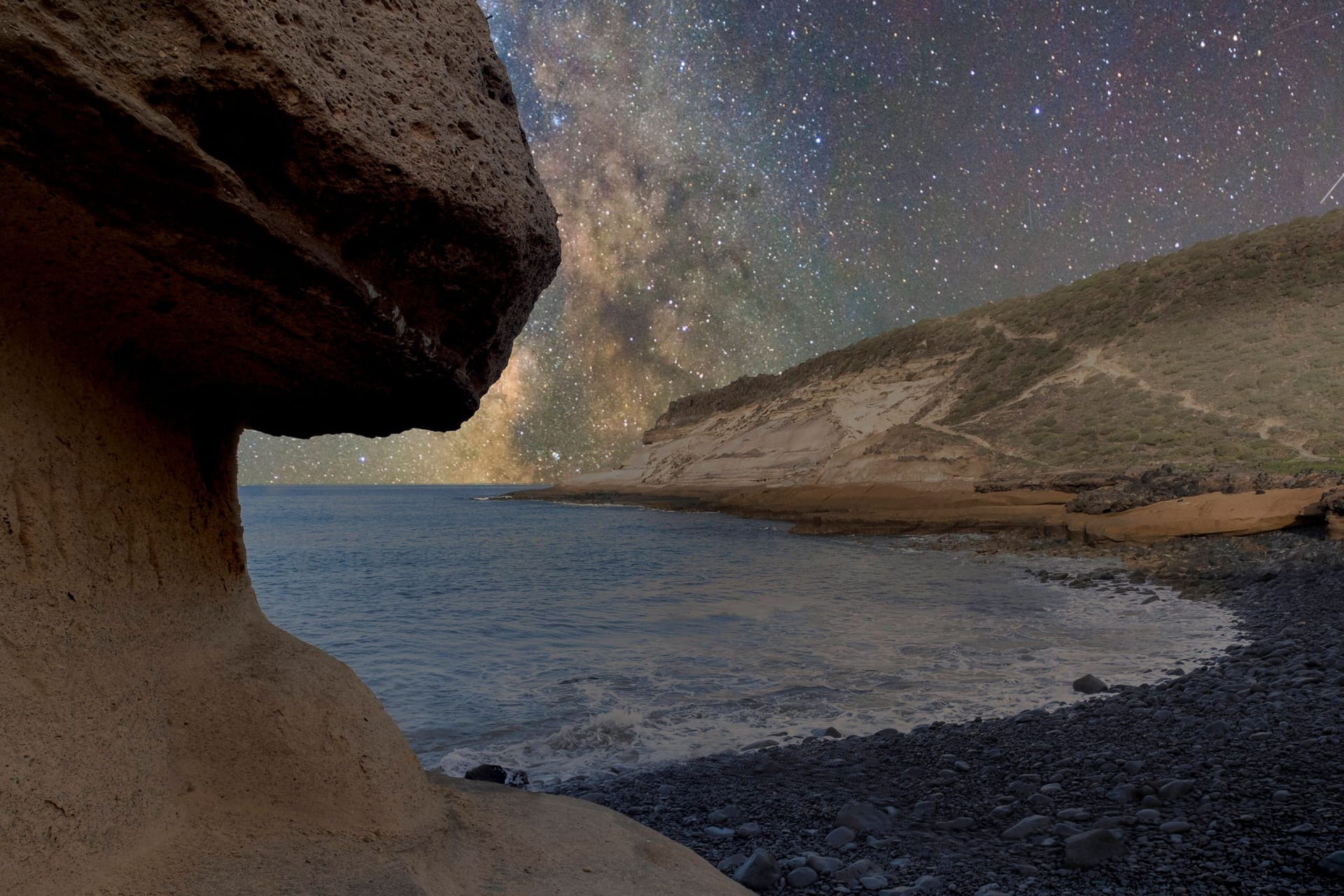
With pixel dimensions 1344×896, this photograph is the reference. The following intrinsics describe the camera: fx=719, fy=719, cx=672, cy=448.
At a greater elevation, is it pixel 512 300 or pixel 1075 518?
pixel 512 300

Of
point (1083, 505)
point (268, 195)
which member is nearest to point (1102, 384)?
point (1083, 505)

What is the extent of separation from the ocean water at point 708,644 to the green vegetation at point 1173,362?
11.1 meters

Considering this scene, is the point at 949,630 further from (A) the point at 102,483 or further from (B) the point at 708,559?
Result: (B) the point at 708,559

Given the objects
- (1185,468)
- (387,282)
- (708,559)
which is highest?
(387,282)

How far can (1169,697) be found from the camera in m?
5.68

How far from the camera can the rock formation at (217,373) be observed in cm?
174

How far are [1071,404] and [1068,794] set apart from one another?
3053 cm

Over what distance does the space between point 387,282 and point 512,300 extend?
539 millimetres

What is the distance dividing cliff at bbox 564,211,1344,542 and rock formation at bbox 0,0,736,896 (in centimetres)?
1686

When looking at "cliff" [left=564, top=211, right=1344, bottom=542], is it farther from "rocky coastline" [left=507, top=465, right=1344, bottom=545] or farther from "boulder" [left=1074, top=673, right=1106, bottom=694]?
"boulder" [left=1074, top=673, right=1106, bottom=694]

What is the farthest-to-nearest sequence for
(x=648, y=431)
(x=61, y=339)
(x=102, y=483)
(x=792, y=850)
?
1. (x=648, y=431)
2. (x=792, y=850)
3. (x=102, y=483)
4. (x=61, y=339)

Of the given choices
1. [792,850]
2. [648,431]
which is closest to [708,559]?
[792,850]

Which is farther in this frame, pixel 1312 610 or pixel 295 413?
pixel 1312 610

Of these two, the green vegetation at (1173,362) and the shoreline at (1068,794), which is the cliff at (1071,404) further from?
the shoreline at (1068,794)
